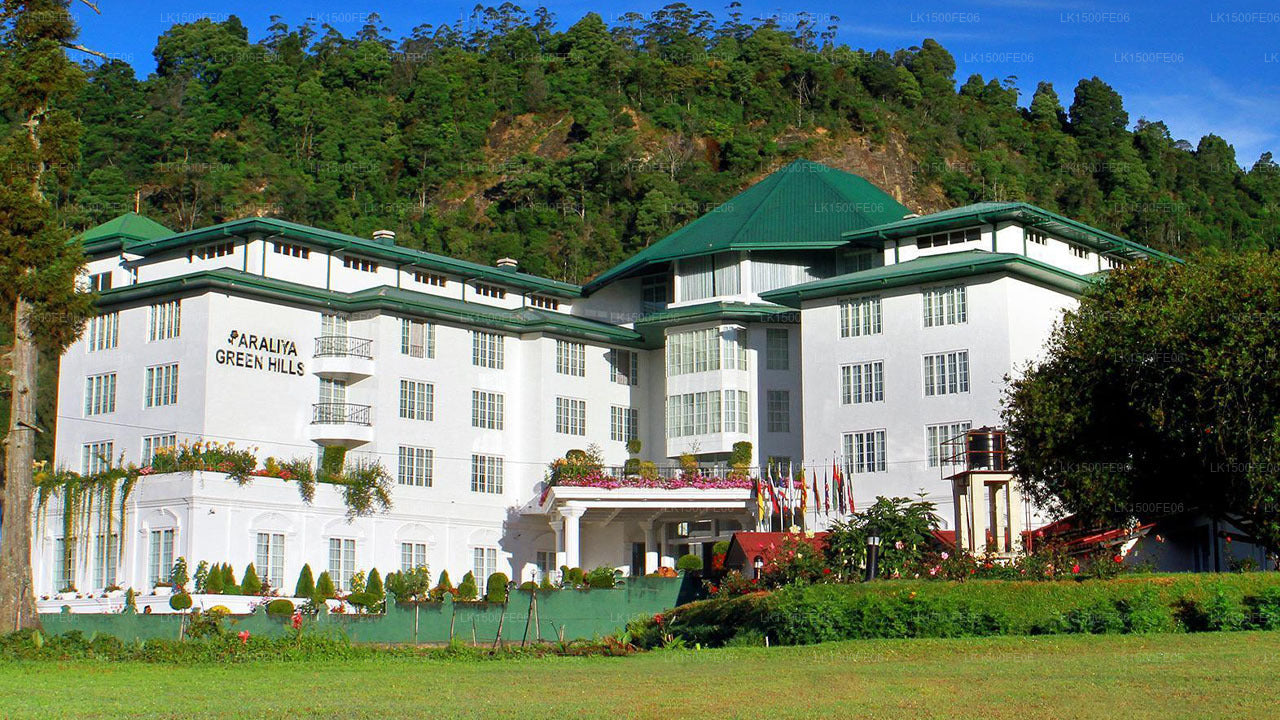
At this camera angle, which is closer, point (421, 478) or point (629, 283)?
point (421, 478)

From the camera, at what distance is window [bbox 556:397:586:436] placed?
57469 mm

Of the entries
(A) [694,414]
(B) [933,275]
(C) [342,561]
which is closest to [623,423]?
(A) [694,414]

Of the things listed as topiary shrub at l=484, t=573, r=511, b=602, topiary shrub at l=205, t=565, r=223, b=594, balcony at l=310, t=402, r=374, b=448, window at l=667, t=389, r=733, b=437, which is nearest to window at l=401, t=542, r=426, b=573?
topiary shrub at l=484, t=573, r=511, b=602

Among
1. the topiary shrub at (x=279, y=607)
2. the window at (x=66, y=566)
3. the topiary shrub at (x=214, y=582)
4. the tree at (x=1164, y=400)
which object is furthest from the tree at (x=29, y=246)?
the tree at (x=1164, y=400)

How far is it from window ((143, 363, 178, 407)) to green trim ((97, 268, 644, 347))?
249 cm

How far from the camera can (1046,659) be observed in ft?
80.8

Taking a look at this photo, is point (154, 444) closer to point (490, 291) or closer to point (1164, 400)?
point (490, 291)

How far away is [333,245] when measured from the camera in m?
54.5

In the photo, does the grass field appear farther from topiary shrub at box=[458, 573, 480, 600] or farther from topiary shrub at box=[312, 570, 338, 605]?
topiary shrub at box=[458, 573, 480, 600]

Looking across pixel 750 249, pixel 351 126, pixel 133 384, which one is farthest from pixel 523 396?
pixel 351 126

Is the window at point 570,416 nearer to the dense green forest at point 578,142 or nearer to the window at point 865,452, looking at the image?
the window at point 865,452

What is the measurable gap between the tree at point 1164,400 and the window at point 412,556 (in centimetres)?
2147

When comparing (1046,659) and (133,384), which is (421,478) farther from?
(1046,659)

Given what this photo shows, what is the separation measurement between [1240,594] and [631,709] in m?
15.1
